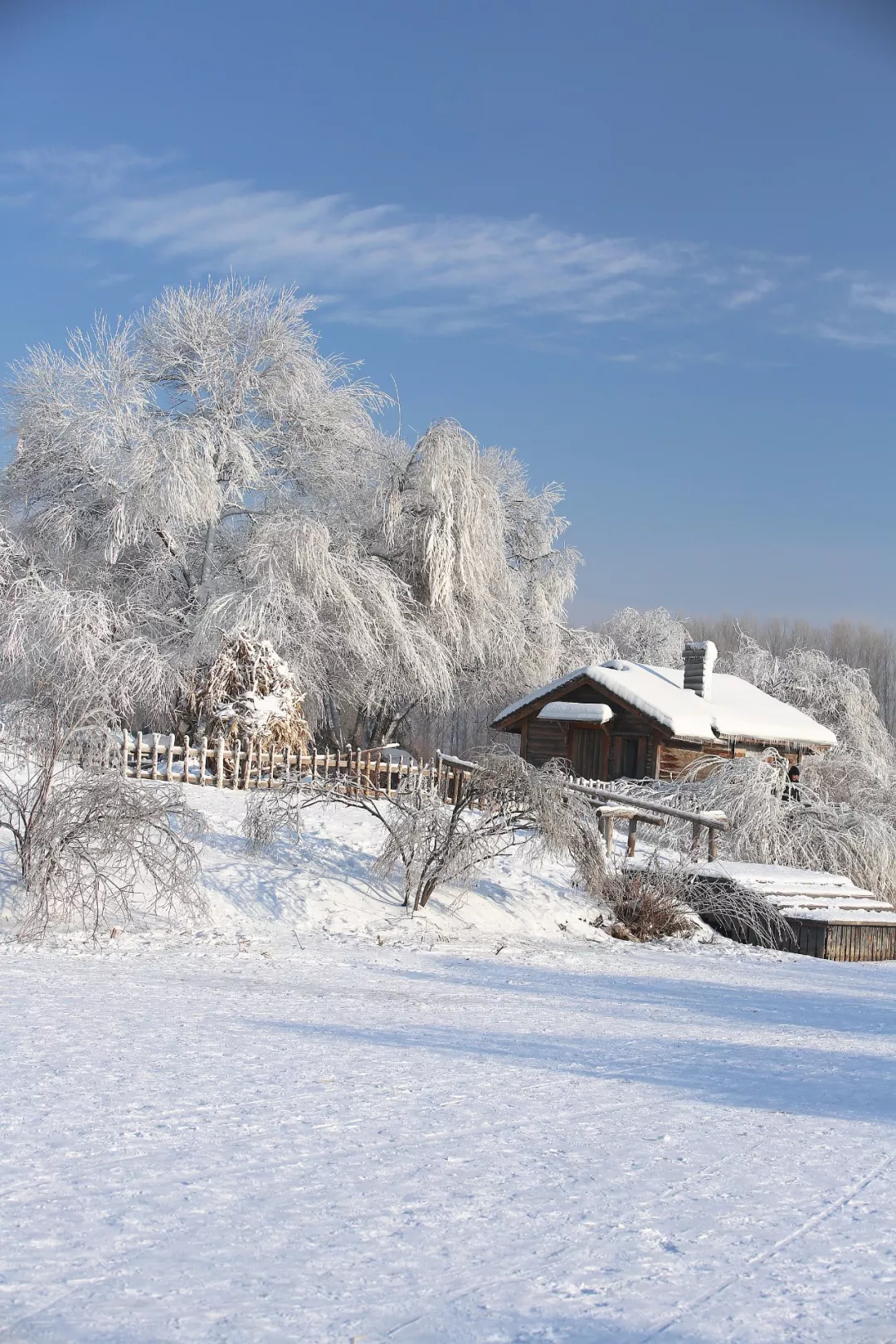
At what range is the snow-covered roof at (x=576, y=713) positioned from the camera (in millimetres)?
28703

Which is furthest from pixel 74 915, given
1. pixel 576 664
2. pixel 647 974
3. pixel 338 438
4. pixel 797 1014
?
pixel 576 664

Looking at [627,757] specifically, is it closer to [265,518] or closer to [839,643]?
[265,518]

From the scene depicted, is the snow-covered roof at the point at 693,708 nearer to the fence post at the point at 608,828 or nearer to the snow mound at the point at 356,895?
the fence post at the point at 608,828

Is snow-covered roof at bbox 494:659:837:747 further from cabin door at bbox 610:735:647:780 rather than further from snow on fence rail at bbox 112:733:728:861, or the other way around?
snow on fence rail at bbox 112:733:728:861

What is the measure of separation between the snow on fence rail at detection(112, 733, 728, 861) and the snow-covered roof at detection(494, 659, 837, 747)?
7.11 meters

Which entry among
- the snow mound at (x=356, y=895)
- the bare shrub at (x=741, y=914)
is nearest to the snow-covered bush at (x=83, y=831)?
the snow mound at (x=356, y=895)

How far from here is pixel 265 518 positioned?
29.2 meters

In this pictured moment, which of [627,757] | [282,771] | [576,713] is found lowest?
[282,771]

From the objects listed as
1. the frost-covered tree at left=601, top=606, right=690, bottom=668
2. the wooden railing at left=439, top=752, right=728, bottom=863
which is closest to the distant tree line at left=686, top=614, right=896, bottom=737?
the frost-covered tree at left=601, top=606, right=690, bottom=668

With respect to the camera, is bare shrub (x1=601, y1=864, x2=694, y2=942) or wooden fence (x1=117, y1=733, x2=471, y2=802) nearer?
bare shrub (x1=601, y1=864, x2=694, y2=942)

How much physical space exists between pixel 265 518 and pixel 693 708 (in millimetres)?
11578

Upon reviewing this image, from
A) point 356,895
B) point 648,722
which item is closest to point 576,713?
point 648,722

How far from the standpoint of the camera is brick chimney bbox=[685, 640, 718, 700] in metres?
30.5

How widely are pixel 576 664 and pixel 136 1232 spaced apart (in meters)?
33.0
